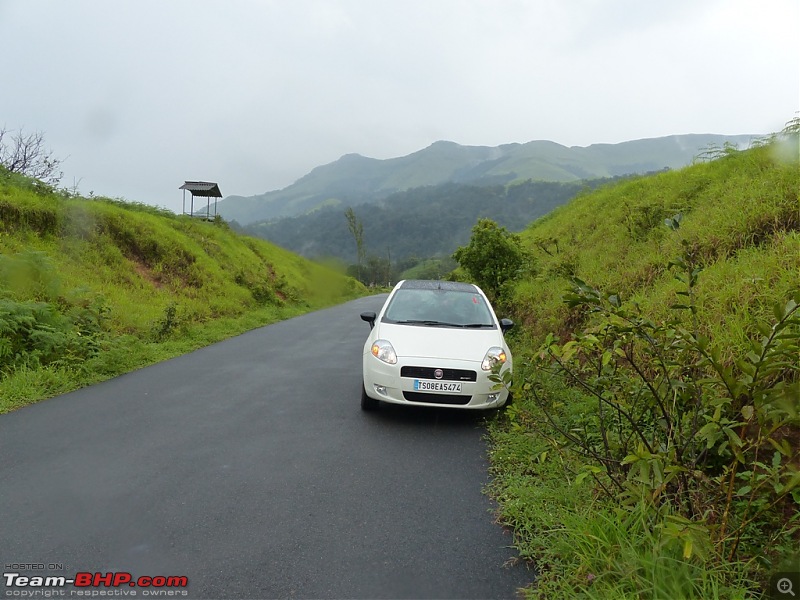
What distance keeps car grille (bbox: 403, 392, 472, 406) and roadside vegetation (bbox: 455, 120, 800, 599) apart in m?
0.46

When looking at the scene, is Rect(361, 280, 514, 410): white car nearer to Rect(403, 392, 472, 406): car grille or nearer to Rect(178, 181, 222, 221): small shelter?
Rect(403, 392, 472, 406): car grille

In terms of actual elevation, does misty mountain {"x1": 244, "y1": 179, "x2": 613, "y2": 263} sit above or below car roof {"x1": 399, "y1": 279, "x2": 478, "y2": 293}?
above

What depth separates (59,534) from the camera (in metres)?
2.80

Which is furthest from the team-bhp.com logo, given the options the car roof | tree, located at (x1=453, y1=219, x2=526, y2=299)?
tree, located at (x1=453, y1=219, x2=526, y2=299)

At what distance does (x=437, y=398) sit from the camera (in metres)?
4.77

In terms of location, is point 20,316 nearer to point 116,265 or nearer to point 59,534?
point 59,534

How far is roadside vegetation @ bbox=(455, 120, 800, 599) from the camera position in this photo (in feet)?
6.67

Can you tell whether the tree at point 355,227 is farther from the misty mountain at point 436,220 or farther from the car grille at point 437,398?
the car grille at point 437,398

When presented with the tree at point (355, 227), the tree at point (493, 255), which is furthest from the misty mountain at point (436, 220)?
the tree at point (493, 255)

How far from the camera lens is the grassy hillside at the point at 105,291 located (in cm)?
648

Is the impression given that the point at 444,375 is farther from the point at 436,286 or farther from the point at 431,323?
the point at 436,286

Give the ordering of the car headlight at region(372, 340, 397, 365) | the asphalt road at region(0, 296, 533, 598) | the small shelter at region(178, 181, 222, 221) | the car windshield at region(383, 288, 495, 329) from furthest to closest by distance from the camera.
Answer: the small shelter at region(178, 181, 222, 221)
the car windshield at region(383, 288, 495, 329)
the car headlight at region(372, 340, 397, 365)
the asphalt road at region(0, 296, 533, 598)

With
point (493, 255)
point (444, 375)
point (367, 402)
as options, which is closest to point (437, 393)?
point (444, 375)

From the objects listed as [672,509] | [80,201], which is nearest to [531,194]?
[80,201]
